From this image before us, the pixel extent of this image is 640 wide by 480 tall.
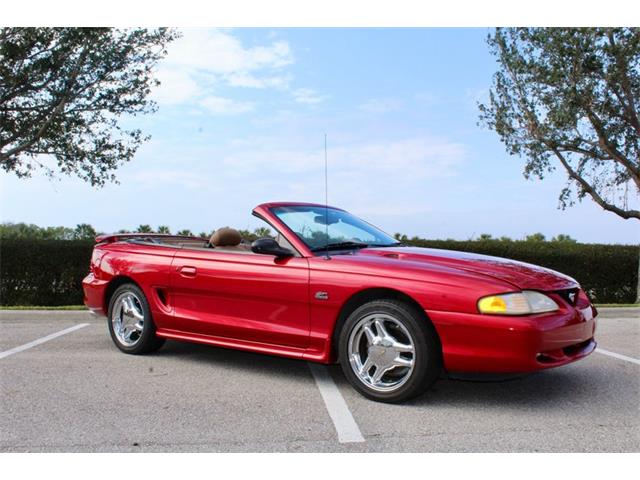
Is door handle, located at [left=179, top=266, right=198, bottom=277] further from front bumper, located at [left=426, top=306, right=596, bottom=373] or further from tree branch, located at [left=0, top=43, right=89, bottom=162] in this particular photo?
tree branch, located at [left=0, top=43, right=89, bottom=162]

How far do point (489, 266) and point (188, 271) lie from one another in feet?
8.78

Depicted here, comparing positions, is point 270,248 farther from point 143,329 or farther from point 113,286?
point 113,286

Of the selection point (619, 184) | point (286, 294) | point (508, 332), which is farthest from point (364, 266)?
point (619, 184)

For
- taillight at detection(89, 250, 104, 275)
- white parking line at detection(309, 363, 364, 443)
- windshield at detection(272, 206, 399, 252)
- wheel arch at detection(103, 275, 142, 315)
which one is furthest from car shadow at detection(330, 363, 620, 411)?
taillight at detection(89, 250, 104, 275)

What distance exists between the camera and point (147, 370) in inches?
217

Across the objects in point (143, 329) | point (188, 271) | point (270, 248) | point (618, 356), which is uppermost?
point (270, 248)

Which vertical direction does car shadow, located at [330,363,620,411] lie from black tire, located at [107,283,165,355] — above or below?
below

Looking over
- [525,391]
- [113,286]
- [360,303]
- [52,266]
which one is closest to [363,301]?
[360,303]

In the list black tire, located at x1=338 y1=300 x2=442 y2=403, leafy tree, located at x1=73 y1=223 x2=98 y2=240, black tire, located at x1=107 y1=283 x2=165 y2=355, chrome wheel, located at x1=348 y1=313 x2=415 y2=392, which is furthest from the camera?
leafy tree, located at x1=73 y1=223 x2=98 y2=240

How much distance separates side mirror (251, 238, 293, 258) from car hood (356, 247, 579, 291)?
2.01 ft

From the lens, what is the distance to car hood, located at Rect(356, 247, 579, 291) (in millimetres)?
4398

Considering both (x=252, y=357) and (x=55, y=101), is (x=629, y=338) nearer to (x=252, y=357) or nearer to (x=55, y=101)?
(x=252, y=357)

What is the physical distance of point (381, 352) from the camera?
4363 mm

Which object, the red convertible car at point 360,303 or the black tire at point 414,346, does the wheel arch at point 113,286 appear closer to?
the red convertible car at point 360,303
